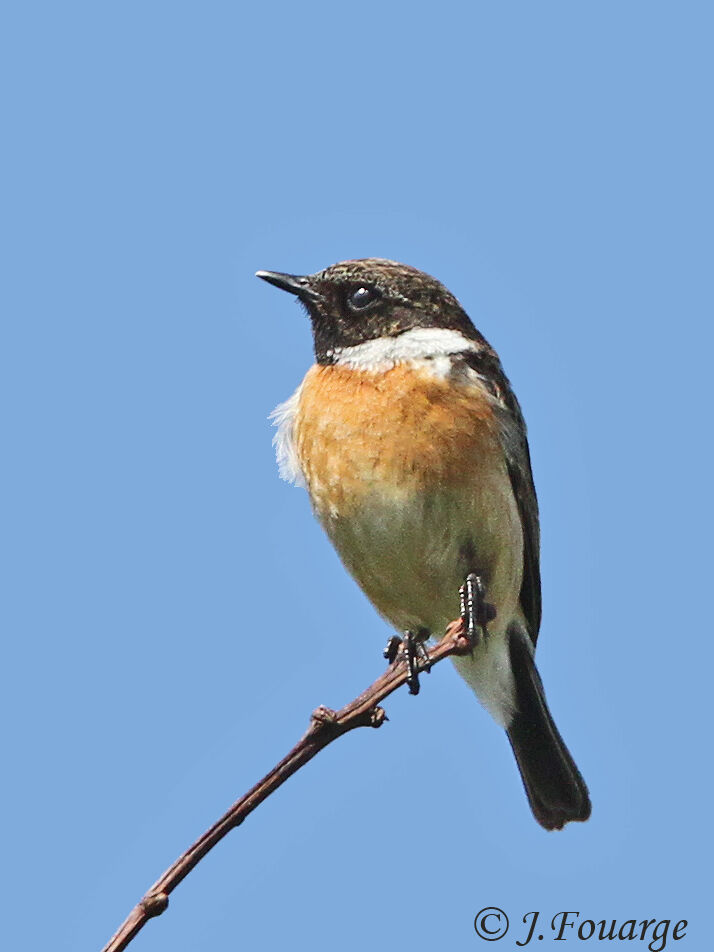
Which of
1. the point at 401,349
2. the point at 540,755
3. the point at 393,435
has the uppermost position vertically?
the point at 401,349

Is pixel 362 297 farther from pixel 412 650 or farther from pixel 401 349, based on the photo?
pixel 412 650

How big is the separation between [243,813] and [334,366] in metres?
3.72

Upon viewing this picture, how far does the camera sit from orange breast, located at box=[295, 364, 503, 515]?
238 inches

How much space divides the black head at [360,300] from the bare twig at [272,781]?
2990 millimetres

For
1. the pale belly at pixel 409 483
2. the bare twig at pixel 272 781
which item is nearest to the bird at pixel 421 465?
the pale belly at pixel 409 483

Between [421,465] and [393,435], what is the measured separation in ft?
0.64

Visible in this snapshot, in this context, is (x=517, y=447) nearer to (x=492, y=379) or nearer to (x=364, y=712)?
(x=492, y=379)

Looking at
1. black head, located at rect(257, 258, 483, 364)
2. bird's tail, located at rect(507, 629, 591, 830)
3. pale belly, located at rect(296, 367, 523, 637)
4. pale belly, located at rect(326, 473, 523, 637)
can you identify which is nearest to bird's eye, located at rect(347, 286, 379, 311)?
black head, located at rect(257, 258, 483, 364)

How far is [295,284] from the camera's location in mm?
6703

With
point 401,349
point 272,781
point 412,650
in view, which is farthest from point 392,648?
point 272,781

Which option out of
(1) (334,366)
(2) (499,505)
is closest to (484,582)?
(2) (499,505)

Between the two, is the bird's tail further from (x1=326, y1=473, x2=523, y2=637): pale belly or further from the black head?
the black head

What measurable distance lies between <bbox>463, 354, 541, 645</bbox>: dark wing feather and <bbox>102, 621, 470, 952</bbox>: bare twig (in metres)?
2.81

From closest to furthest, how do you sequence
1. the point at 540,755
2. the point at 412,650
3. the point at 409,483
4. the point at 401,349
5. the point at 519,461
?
the point at 412,650, the point at 409,483, the point at 401,349, the point at 519,461, the point at 540,755
